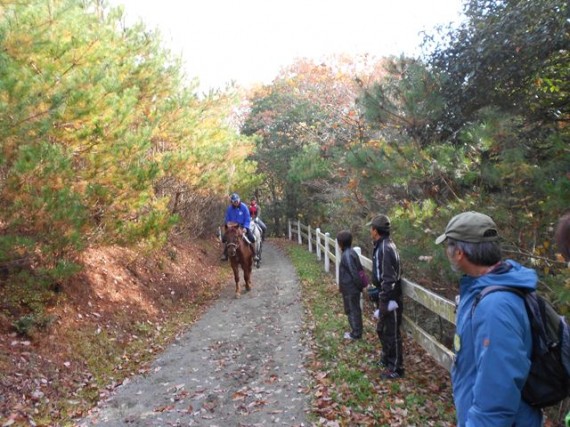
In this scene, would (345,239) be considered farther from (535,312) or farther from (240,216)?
(240,216)

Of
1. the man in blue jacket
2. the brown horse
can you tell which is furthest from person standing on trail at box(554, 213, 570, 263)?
the brown horse

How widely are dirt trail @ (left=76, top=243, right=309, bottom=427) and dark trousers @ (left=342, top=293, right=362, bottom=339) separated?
0.89 meters

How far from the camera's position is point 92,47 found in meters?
6.12

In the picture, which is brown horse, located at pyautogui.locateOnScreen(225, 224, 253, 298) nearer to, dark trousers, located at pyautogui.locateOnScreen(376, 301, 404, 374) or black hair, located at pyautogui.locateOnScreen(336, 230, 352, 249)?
black hair, located at pyautogui.locateOnScreen(336, 230, 352, 249)

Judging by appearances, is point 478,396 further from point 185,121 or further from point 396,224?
point 185,121

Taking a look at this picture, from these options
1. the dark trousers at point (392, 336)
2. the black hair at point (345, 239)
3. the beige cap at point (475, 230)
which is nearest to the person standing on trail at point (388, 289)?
the dark trousers at point (392, 336)

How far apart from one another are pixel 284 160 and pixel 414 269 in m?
17.8

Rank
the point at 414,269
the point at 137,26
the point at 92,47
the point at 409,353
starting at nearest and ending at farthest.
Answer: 1. the point at 92,47
2. the point at 409,353
3. the point at 414,269
4. the point at 137,26

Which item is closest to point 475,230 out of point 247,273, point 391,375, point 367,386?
point 367,386

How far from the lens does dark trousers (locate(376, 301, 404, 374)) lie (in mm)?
5414

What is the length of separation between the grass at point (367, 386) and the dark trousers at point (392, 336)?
21 centimetres

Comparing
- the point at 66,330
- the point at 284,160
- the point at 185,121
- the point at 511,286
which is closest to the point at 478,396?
the point at 511,286

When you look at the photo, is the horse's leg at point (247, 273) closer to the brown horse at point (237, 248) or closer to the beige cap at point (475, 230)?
the brown horse at point (237, 248)

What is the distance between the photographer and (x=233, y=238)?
11.6m
